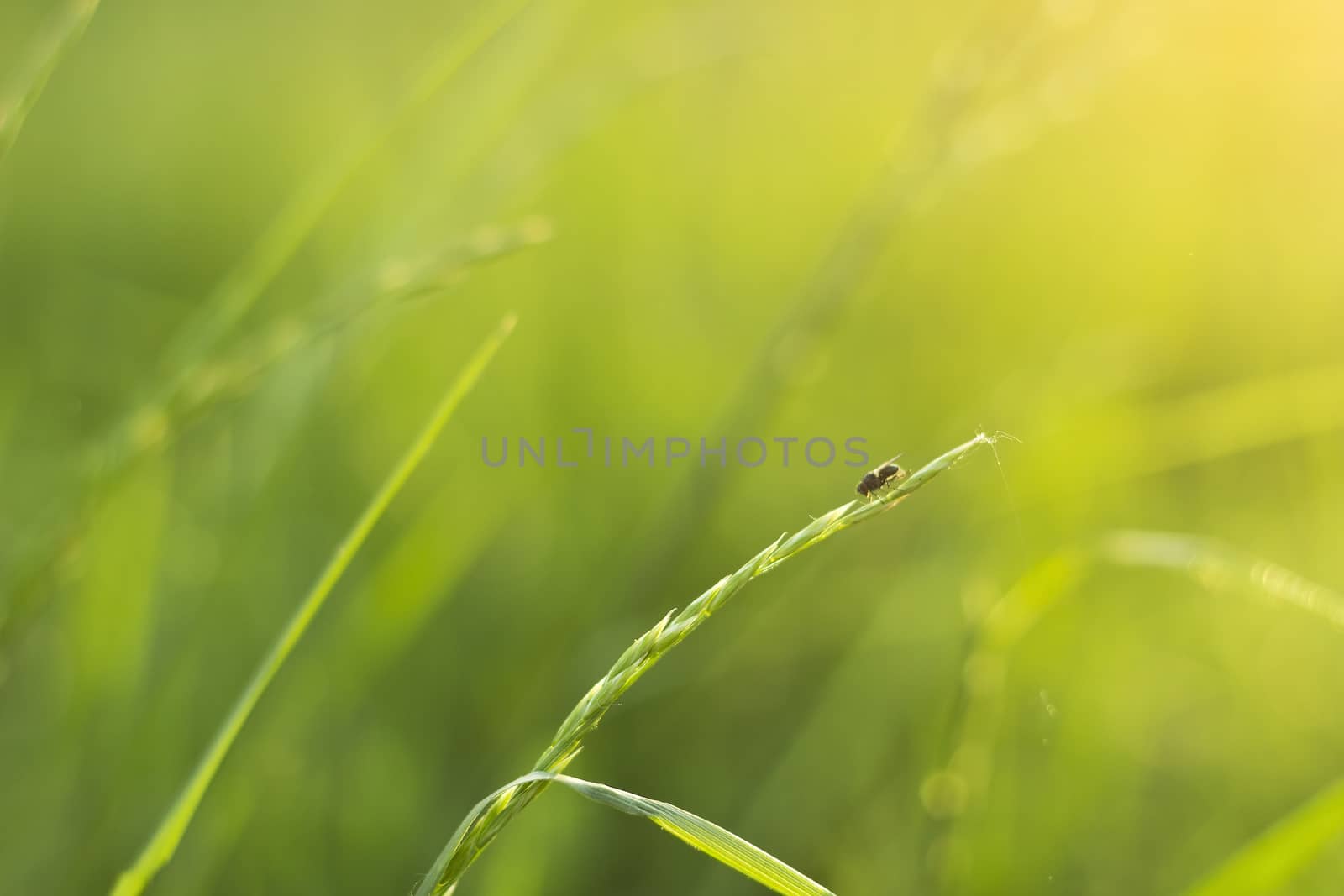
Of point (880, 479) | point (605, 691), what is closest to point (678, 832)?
point (605, 691)

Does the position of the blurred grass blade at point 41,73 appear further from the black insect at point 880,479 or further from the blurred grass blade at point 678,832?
the black insect at point 880,479

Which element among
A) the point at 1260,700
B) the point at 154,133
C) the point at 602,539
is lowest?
the point at 1260,700

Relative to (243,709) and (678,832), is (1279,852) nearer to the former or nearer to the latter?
(678,832)

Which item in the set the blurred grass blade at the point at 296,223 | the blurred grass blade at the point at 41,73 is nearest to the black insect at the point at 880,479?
the blurred grass blade at the point at 296,223

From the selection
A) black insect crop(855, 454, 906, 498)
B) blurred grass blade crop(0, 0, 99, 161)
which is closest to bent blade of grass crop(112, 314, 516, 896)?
blurred grass blade crop(0, 0, 99, 161)

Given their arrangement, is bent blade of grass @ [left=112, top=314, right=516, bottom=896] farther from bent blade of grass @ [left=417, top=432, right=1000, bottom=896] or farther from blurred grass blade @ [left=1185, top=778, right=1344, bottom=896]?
blurred grass blade @ [left=1185, top=778, right=1344, bottom=896]

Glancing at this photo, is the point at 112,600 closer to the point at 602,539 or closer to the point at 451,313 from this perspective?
the point at 602,539

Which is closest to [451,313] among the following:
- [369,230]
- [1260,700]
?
[369,230]

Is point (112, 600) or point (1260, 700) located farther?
point (1260, 700)
